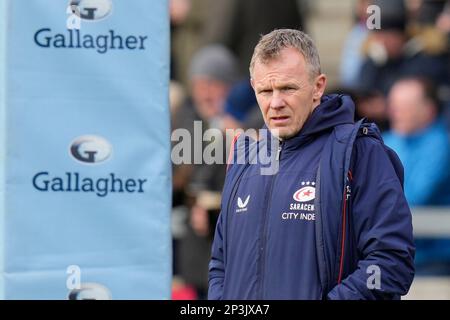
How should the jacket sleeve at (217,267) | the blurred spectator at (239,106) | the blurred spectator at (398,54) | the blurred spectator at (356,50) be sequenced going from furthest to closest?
the blurred spectator at (356,50), the blurred spectator at (398,54), the blurred spectator at (239,106), the jacket sleeve at (217,267)

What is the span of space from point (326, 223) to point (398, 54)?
567 centimetres

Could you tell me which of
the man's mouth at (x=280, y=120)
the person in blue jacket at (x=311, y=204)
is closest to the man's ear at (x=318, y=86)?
the person in blue jacket at (x=311, y=204)

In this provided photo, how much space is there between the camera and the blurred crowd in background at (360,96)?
930cm

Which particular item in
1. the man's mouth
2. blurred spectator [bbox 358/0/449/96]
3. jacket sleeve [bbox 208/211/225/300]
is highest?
blurred spectator [bbox 358/0/449/96]

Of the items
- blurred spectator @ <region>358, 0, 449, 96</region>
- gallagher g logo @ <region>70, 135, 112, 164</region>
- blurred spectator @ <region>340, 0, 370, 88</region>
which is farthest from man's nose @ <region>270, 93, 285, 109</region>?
blurred spectator @ <region>340, 0, 370, 88</region>

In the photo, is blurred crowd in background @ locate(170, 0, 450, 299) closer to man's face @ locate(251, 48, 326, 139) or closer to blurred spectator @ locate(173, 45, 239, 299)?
blurred spectator @ locate(173, 45, 239, 299)

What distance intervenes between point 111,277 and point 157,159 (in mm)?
554

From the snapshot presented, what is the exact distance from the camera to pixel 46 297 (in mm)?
5406

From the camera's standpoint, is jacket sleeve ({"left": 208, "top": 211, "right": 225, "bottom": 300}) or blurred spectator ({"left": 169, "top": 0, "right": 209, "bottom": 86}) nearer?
jacket sleeve ({"left": 208, "top": 211, "right": 225, "bottom": 300})

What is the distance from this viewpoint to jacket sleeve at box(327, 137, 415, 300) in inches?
189

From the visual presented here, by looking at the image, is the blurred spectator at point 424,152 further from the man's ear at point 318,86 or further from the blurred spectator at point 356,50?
the man's ear at point 318,86

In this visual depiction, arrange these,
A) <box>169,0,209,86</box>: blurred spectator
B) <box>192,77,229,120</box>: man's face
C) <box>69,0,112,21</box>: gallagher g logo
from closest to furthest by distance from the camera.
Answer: <box>69,0,112,21</box>: gallagher g logo
<box>192,77,229,120</box>: man's face
<box>169,0,209,86</box>: blurred spectator

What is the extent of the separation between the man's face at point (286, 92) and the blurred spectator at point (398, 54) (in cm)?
512
